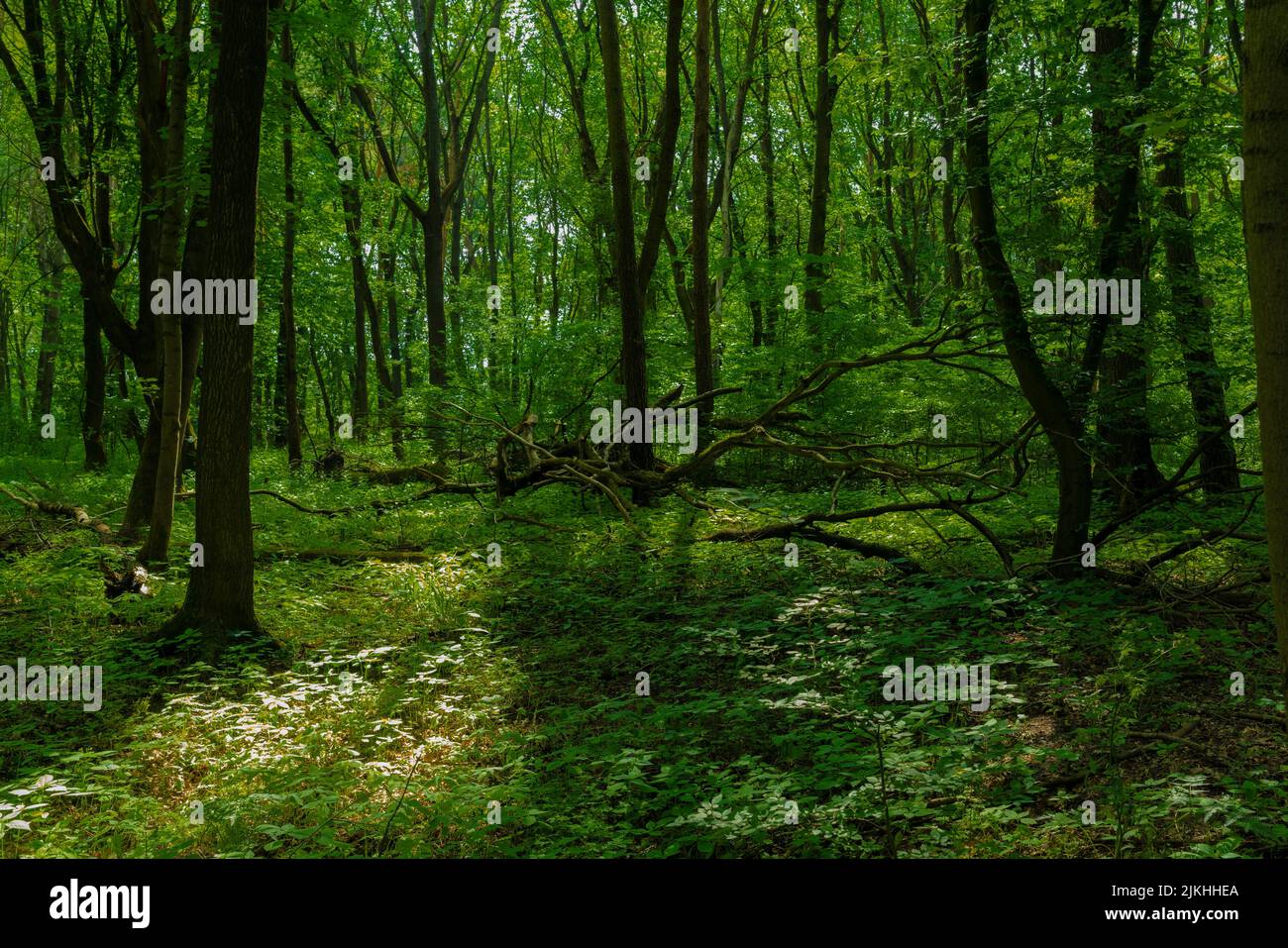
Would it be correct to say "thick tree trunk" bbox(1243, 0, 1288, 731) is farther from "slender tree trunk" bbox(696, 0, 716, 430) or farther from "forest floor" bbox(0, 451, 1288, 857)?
"slender tree trunk" bbox(696, 0, 716, 430)

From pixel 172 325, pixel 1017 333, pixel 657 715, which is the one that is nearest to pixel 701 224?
pixel 1017 333

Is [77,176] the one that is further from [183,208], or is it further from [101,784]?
[101,784]

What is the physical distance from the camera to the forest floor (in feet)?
12.8

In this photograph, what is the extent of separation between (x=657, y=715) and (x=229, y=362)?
4646 millimetres

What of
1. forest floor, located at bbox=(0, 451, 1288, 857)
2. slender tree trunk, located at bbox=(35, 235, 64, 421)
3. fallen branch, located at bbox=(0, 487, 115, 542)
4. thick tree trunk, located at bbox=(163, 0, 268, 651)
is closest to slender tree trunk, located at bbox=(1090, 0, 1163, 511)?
forest floor, located at bbox=(0, 451, 1288, 857)

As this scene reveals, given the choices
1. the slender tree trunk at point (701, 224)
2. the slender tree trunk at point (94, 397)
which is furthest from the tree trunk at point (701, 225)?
the slender tree trunk at point (94, 397)

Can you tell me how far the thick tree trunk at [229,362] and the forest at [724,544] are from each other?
0.03m

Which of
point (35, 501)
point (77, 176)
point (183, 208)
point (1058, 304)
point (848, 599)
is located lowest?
point (848, 599)

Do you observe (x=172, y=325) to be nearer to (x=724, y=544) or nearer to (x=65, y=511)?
(x=65, y=511)

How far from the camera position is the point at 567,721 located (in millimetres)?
5422

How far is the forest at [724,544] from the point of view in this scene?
159 inches

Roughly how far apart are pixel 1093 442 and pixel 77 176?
13894 millimetres

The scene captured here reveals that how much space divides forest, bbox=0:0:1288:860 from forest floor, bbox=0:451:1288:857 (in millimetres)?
34
